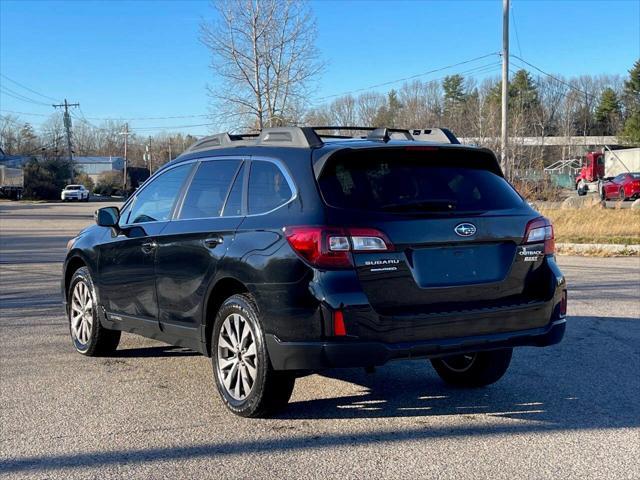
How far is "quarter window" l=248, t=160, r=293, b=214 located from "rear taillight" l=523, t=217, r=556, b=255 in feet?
5.33

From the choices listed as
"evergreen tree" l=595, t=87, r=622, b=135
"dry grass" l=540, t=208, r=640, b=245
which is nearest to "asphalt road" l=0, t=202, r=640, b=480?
"dry grass" l=540, t=208, r=640, b=245

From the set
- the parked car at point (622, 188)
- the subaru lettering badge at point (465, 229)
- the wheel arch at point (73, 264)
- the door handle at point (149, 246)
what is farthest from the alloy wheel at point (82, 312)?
the parked car at point (622, 188)

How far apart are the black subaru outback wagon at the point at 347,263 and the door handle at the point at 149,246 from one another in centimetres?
19

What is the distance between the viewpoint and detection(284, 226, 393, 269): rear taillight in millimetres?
4508

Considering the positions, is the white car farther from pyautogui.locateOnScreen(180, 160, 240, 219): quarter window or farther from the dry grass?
pyautogui.locateOnScreen(180, 160, 240, 219): quarter window

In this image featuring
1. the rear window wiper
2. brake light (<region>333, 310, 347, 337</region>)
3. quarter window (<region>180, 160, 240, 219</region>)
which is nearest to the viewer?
brake light (<region>333, 310, 347, 337</region>)

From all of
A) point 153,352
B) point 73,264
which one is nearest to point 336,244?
point 153,352

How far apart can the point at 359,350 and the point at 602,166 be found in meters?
56.8

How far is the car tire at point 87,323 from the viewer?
22.9 ft

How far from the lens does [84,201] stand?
6831 cm

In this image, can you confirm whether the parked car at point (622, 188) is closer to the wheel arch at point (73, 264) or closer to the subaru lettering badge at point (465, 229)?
the wheel arch at point (73, 264)

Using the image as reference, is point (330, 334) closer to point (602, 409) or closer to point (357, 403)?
point (357, 403)

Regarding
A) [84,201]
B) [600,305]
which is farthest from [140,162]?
[600,305]

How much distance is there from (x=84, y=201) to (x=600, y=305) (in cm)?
6383
